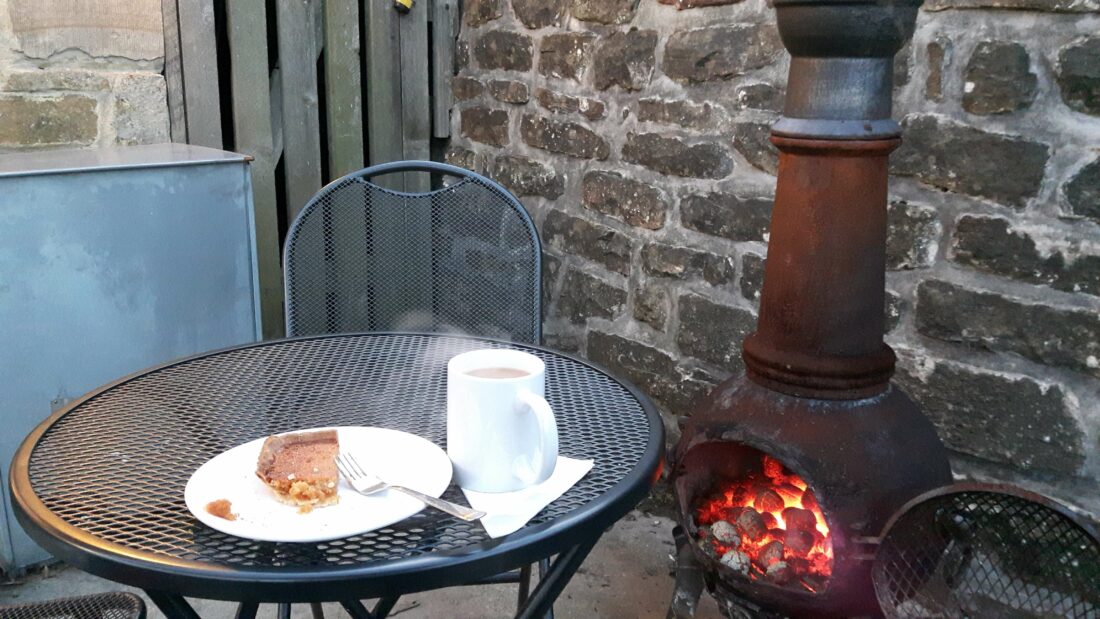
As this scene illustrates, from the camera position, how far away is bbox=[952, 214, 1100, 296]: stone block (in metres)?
1.70

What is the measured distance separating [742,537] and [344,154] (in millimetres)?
2110

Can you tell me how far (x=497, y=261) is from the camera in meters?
2.79

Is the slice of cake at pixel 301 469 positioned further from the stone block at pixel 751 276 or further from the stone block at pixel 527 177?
the stone block at pixel 527 177

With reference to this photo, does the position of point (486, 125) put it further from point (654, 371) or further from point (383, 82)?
point (654, 371)

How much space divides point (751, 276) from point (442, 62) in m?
1.65

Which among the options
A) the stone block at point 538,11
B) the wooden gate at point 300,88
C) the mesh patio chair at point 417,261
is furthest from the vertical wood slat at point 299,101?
the stone block at point 538,11

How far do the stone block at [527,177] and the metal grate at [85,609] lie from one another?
1.88 m

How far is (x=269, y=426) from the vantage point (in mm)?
1262

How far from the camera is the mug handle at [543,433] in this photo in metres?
0.97

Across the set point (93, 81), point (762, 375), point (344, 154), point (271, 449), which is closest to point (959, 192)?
point (762, 375)

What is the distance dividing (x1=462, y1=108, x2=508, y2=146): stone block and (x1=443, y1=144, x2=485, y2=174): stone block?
6cm

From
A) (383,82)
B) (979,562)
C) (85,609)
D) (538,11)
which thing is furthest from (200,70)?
(979,562)

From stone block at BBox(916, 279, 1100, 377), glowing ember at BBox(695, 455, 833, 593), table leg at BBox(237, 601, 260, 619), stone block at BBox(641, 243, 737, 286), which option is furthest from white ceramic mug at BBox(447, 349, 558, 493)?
stone block at BBox(641, 243, 737, 286)

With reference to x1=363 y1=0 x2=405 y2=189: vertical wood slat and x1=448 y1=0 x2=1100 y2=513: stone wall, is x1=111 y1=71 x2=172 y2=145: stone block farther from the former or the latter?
x1=448 y1=0 x2=1100 y2=513: stone wall
